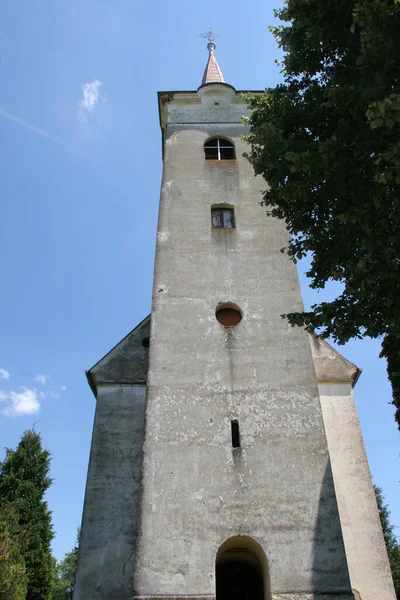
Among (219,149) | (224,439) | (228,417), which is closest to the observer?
(224,439)

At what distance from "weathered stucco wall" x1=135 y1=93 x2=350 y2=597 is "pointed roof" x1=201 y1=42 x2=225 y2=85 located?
7672mm

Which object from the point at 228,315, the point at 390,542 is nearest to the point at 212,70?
the point at 228,315

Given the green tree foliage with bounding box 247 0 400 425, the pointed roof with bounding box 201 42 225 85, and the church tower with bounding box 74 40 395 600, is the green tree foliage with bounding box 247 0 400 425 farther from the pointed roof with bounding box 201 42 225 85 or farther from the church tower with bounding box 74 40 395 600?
the pointed roof with bounding box 201 42 225 85

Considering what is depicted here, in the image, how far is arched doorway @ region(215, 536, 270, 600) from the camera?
9500 mm

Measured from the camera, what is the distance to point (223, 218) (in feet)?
47.0

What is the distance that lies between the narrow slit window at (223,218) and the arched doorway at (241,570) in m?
8.00

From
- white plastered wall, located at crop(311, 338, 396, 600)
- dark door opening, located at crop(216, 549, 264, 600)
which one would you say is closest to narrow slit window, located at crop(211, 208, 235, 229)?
white plastered wall, located at crop(311, 338, 396, 600)

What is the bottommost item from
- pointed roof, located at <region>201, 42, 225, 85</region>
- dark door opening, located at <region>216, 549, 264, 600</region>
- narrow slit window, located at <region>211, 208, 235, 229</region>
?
dark door opening, located at <region>216, 549, 264, 600</region>

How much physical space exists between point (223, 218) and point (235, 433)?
6342mm

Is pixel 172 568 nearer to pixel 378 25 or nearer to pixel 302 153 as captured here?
pixel 302 153

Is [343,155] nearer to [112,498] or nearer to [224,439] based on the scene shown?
[224,439]

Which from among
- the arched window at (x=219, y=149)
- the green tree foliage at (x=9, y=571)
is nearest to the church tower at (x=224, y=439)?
the arched window at (x=219, y=149)

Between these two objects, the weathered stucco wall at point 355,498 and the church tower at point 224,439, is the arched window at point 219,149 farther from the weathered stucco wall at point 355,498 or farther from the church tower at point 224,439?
the weathered stucco wall at point 355,498

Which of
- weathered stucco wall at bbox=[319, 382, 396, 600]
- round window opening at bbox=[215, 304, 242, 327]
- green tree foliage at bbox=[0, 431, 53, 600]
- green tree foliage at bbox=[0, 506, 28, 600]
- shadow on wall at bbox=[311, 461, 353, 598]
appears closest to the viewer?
shadow on wall at bbox=[311, 461, 353, 598]
